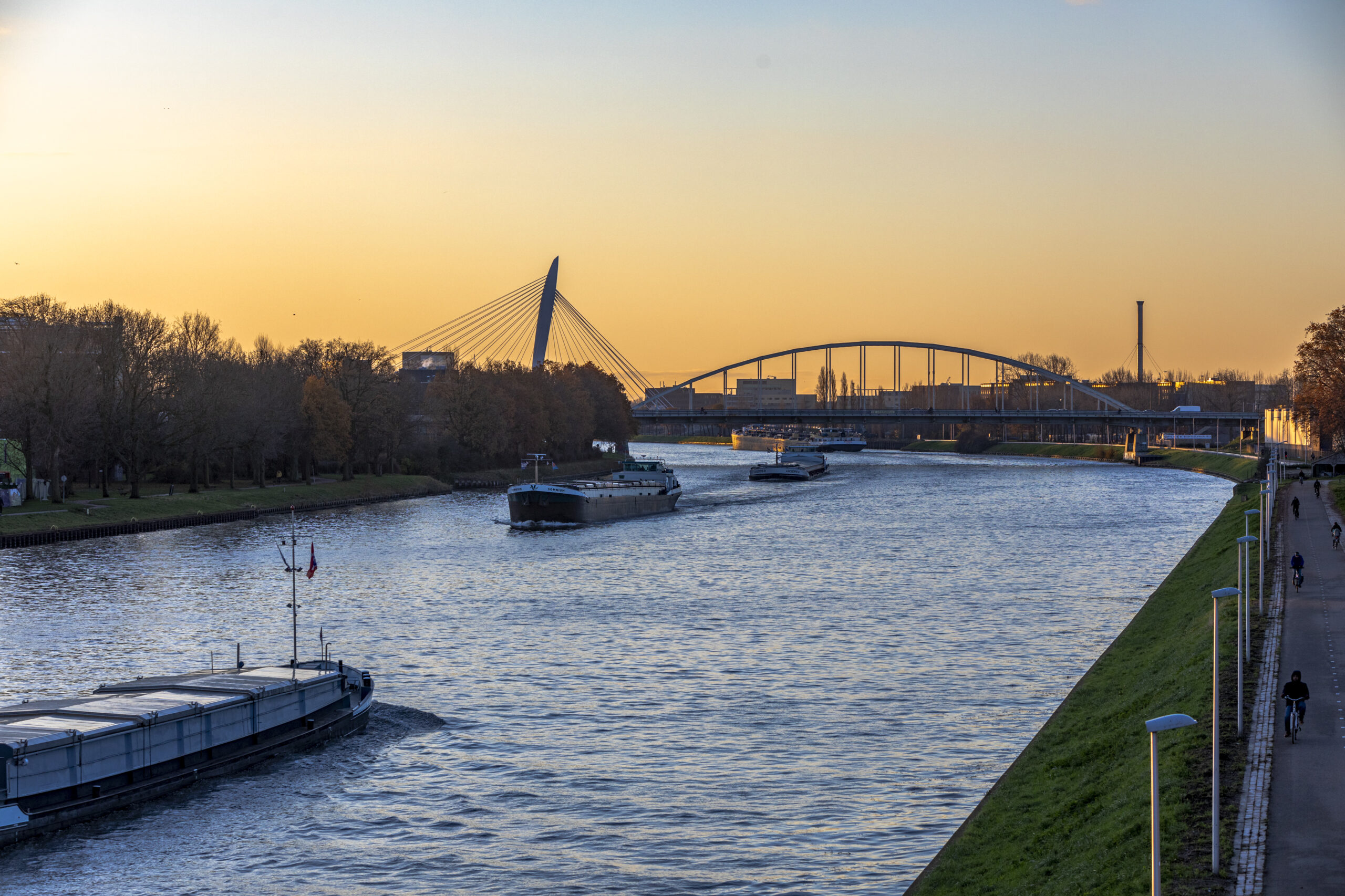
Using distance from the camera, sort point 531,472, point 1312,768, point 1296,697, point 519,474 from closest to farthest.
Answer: point 1312,768 < point 1296,697 < point 519,474 < point 531,472

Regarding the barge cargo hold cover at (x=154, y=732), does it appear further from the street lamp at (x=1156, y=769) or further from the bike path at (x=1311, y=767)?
the bike path at (x=1311, y=767)

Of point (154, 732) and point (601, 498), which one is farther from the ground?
point (601, 498)

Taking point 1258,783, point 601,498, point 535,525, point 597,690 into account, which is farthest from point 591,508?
point 1258,783

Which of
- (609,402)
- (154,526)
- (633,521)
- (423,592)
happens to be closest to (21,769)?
(423,592)

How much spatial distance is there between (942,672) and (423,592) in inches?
1047

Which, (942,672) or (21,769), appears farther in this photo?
(942,672)

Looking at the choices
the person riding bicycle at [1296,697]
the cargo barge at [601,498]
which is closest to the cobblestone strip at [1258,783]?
the person riding bicycle at [1296,697]

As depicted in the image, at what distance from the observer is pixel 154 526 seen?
275 ft

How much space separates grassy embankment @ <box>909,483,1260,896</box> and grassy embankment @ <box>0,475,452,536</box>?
64.3 m

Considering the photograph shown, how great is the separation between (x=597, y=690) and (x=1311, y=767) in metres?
19.4

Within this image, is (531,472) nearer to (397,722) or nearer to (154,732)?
(397,722)

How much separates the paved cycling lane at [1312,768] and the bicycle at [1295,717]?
0.13 metres

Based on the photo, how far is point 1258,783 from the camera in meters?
19.0

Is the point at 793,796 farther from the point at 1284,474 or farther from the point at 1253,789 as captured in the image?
the point at 1284,474
